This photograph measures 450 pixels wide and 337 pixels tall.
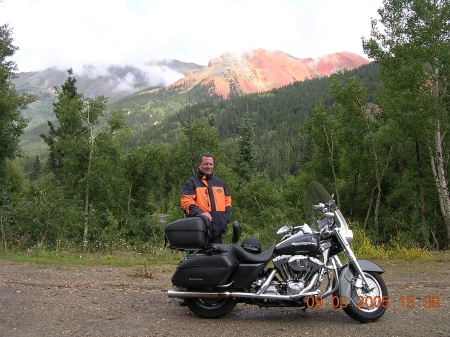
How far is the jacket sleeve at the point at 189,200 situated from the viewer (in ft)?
18.7

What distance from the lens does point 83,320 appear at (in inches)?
205

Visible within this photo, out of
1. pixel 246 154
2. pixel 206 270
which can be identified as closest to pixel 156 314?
pixel 206 270

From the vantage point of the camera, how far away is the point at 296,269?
521cm

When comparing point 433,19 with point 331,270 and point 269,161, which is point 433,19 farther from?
point 269,161

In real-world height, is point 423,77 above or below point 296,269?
above

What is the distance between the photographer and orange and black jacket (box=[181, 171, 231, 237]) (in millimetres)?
5914

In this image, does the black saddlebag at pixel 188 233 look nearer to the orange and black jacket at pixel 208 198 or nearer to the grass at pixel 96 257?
the orange and black jacket at pixel 208 198

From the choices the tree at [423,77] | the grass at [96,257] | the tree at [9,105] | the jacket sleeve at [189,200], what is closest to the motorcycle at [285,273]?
the jacket sleeve at [189,200]

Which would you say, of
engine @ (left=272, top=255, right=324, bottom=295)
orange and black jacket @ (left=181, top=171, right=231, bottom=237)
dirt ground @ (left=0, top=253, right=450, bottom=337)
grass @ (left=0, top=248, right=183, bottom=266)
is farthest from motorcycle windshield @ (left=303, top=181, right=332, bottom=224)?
grass @ (left=0, top=248, right=183, bottom=266)

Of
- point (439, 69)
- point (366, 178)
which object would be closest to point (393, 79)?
point (439, 69)

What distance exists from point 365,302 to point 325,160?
24.2 metres

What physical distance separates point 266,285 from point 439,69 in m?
16.3

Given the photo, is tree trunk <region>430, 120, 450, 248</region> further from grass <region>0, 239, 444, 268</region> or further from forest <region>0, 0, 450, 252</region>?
grass <region>0, 239, 444, 268</region>

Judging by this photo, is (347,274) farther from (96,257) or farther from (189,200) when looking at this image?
(96,257)
